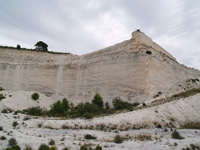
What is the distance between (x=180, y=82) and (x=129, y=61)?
9.30m

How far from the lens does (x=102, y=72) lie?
104 ft

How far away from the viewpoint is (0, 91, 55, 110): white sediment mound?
95.9 feet

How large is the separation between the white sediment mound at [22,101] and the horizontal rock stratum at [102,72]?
7.88 ft

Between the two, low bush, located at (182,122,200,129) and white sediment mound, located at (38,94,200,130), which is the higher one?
white sediment mound, located at (38,94,200,130)

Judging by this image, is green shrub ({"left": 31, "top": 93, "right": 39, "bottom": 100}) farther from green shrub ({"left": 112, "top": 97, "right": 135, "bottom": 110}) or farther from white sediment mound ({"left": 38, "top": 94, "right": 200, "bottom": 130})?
white sediment mound ({"left": 38, "top": 94, "right": 200, "bottom": 130})

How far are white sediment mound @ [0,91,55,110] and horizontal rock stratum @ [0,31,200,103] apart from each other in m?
2.40

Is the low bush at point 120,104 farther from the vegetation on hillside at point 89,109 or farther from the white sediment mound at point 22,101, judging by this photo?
the white sediment mound at point 22,101

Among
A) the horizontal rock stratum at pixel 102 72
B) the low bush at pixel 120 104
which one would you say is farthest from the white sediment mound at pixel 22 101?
the low bush at pixel 120 104

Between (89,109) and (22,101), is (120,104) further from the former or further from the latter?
(22,101)

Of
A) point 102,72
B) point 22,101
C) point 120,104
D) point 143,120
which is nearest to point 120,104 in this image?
point 120,104

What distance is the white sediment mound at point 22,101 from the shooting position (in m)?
29.2

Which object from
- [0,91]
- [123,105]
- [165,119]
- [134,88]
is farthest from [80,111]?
[0,91]

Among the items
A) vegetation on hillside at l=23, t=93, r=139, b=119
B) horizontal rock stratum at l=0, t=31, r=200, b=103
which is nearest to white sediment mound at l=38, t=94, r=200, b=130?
vegetation on hillside at l=23, t=93, r=139, b=119

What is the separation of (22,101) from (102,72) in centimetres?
1471
